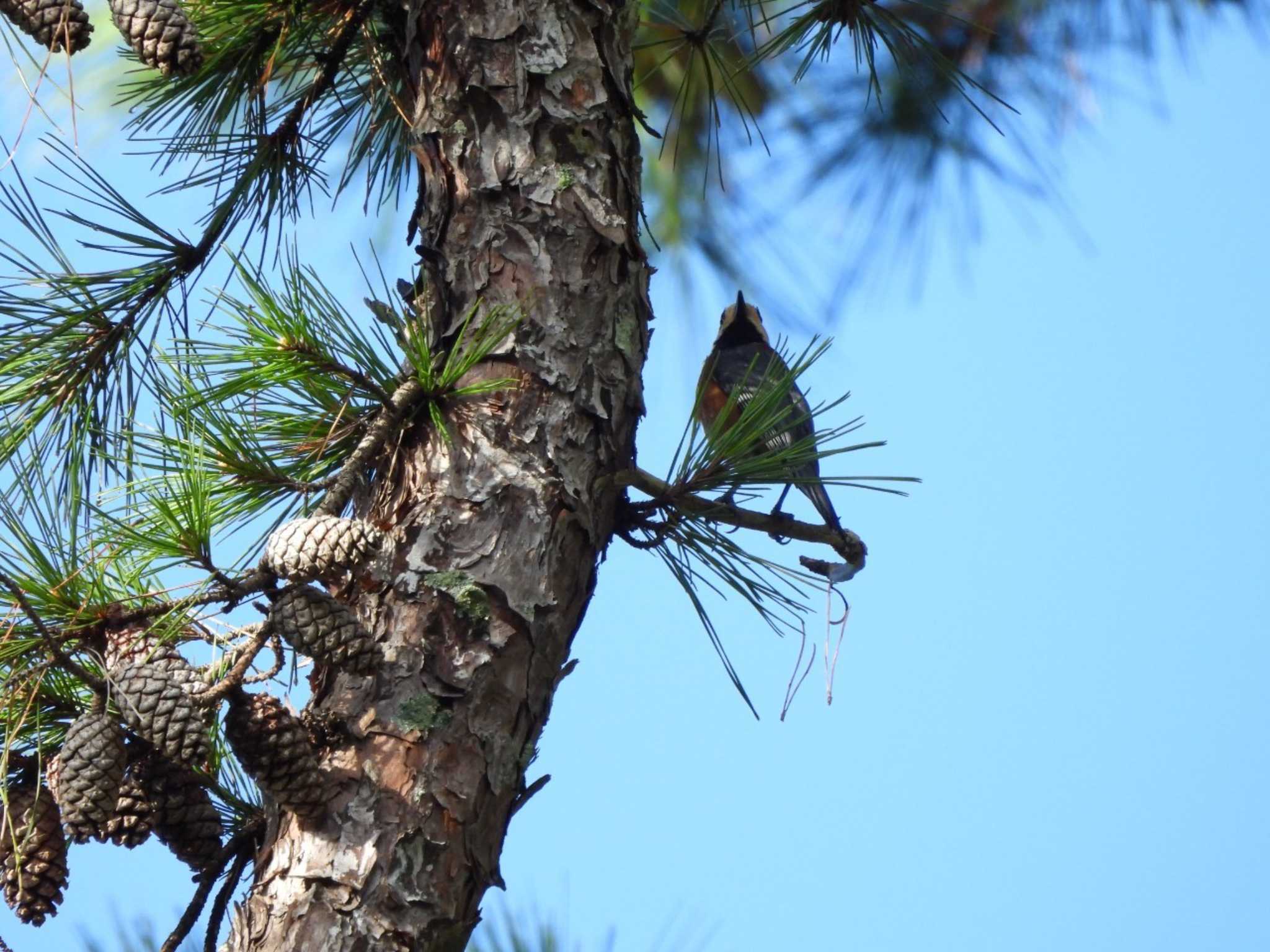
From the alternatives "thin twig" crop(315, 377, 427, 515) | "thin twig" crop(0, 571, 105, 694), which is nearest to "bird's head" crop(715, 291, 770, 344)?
"thin twig" crop(315, 377, 427, 515)

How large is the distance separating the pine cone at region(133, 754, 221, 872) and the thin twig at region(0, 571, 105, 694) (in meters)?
0.14

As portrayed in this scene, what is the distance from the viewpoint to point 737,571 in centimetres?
188

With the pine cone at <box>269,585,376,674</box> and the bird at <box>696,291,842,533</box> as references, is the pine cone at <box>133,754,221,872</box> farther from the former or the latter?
the bird at <box>696,291,842,533</box>

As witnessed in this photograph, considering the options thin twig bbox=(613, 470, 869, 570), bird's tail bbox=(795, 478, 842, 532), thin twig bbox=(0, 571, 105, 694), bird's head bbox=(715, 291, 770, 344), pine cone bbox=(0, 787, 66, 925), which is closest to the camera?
thin twig bbox=(0, 571, 105, 694)

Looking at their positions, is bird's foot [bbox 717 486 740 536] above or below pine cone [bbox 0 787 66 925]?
above

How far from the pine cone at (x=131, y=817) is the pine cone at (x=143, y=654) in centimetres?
14

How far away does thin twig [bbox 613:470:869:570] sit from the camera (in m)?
1.79

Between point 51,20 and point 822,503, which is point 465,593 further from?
point 822,503

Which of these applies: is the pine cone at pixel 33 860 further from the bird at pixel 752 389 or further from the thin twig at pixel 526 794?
the bird at pixel 752 389

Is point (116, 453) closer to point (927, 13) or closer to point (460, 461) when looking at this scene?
point (460, 461)

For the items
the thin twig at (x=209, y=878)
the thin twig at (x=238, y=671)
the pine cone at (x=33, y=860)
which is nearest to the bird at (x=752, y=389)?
the thin twig at (x=238, y=671)

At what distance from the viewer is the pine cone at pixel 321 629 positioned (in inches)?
55.4

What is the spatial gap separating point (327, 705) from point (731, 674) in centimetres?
58

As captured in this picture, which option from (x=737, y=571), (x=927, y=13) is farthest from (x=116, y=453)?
(x=927, y=13)
